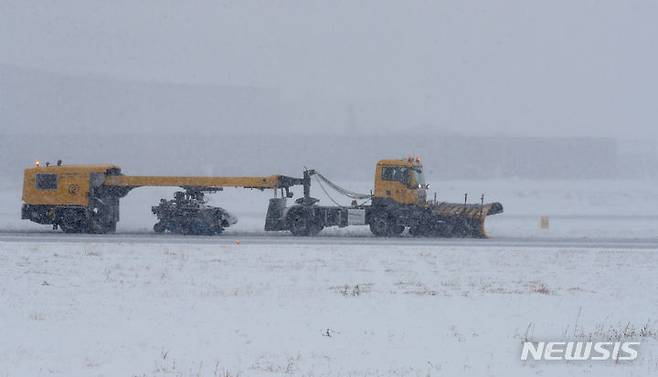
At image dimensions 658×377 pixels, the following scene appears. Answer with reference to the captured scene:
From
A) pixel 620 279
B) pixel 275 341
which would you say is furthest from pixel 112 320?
pixel 620 279

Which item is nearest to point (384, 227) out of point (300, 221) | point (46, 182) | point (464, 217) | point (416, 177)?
point (416, 177)

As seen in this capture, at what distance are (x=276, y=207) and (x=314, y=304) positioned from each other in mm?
16268

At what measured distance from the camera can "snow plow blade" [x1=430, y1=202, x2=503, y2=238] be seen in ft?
96.8

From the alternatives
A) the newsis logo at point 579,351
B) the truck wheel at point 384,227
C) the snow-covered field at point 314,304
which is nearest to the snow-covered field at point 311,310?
the snow-covered field at point 314,304

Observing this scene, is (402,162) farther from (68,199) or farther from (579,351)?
(579,351)

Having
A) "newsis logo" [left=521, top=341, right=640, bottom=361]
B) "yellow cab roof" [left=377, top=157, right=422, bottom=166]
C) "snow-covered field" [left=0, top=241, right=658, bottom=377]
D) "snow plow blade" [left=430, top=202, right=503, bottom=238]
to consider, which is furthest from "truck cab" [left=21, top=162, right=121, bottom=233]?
"newsis logo" [left=521, top=341, right=640, bottom=361]

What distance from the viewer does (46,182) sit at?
31344mm

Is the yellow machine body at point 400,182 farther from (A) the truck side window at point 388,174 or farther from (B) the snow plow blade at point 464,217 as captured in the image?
(B) the snow plow blade at point 464,217

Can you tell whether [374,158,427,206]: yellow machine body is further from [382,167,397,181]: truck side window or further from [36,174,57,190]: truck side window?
[36,174,57,190]: truck side window

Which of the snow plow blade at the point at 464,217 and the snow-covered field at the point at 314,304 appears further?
the snow plow blade at the point at 464,217

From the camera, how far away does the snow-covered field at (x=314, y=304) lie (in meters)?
9.94

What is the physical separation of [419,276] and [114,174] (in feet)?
58.1

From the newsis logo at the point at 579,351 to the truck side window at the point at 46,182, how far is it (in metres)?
24.5

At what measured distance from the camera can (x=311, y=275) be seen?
1798cm
